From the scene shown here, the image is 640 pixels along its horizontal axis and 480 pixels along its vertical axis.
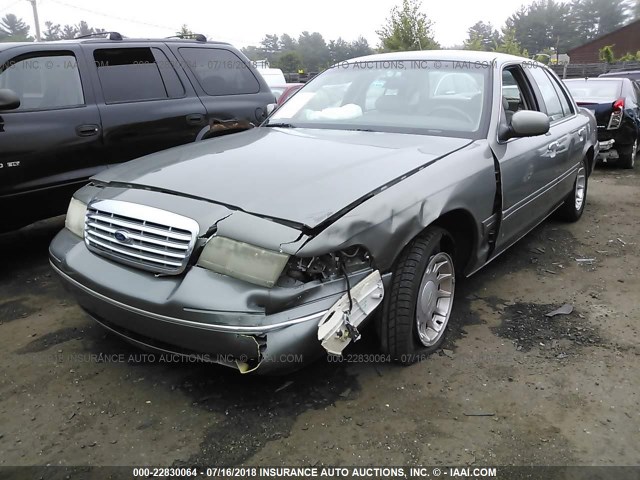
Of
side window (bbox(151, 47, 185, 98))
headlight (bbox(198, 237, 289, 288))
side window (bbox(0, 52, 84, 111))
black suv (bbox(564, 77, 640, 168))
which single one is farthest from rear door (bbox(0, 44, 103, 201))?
black suv (bbox(564, 77, 640, 168))

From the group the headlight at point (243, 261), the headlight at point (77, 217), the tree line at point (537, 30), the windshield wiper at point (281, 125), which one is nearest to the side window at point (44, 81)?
the headlight at point (77, 217)

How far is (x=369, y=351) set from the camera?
2.87m

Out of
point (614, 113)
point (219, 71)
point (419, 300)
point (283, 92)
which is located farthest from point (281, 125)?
point (283, 92)

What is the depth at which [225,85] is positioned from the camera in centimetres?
555

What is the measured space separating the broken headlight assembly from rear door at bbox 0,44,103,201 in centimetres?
274

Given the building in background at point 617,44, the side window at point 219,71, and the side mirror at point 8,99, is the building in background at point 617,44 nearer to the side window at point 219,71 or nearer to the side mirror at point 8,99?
the side window at point 219,71

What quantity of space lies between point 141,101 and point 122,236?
263 cm

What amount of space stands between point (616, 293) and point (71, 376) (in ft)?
12.0

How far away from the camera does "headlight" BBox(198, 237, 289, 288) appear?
2.10 metres

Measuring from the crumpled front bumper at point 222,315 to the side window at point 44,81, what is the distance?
7.94 ft

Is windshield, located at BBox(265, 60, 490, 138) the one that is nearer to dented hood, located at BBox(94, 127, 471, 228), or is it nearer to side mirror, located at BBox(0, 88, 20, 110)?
dented hood, located at BBox(94, 127, 471, 228)

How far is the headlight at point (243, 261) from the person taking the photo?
6.88 feet

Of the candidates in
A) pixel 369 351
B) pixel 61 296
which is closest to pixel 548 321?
pixel 369 351

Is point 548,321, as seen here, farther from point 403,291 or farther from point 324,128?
point 324,128
